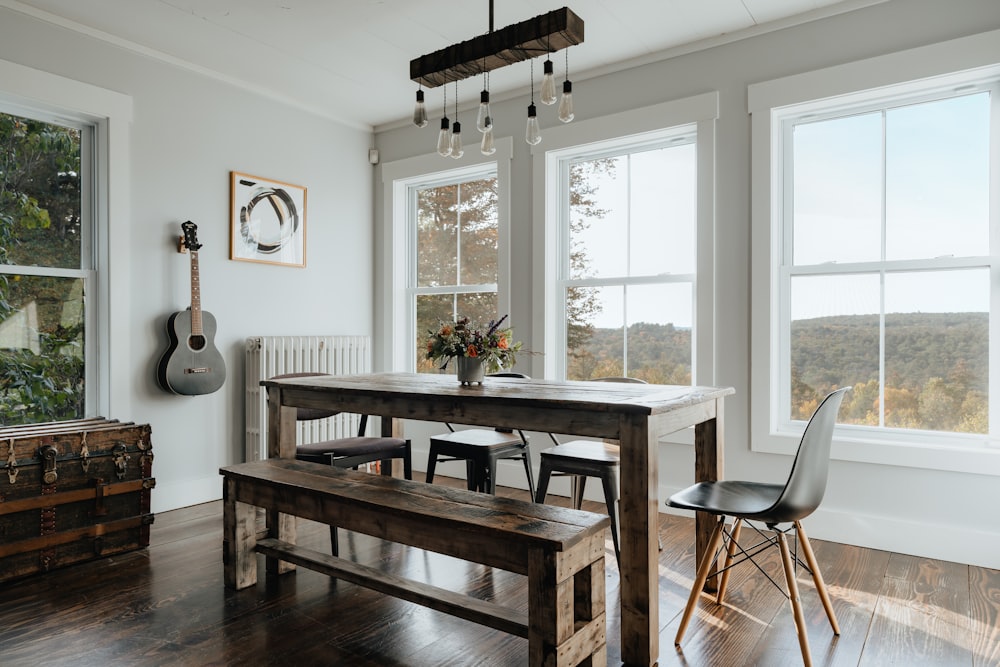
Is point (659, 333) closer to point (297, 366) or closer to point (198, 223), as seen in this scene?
point (297, 366)

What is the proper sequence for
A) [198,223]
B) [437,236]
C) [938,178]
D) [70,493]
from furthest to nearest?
[437,236]
[198,223]
[938,178]
[70,493]

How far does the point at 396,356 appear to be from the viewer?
196 inches

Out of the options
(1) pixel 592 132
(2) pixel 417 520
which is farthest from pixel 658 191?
(2) pixel 417 520

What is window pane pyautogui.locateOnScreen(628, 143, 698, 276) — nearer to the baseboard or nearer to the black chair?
the black chair

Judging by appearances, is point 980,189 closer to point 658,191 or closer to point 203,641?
point 658,191

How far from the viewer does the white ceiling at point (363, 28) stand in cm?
311

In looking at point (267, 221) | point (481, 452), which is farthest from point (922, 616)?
point (267, 221)

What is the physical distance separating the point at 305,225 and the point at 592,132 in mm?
2143

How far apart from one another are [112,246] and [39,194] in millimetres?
427

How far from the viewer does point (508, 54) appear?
2322mm

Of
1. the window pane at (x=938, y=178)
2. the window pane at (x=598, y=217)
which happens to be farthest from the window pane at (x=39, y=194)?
the window pane at (x=938, y=178)

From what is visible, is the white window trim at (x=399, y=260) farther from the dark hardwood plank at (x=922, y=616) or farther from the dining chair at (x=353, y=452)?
the dark hardwood plank at (x=922, y=616)

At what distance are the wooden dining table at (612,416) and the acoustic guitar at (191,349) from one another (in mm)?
1198

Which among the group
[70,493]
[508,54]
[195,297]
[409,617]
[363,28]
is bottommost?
[409,617]
